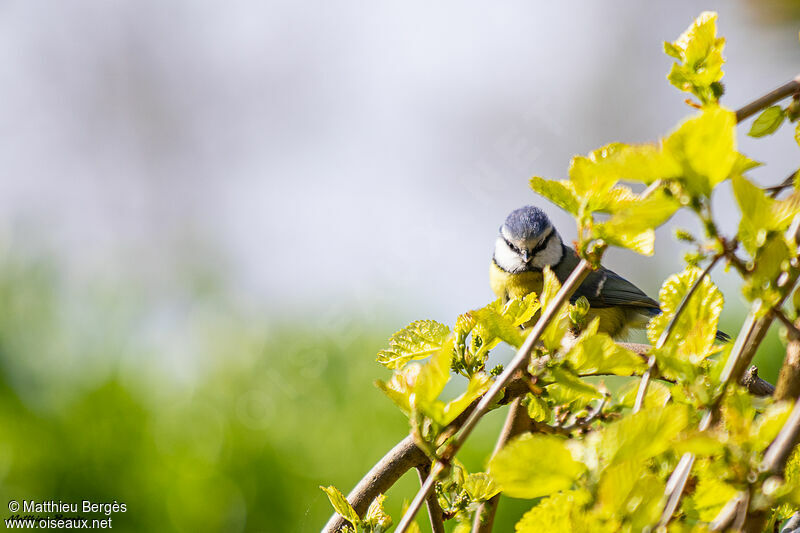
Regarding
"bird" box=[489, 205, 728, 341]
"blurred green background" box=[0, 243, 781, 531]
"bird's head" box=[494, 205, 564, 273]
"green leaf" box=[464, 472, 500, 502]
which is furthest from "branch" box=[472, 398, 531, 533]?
"bird's head" box=[494, 205, 564, 273]

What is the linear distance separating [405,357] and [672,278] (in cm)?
17

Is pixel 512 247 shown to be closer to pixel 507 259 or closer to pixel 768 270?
pixel 507 259

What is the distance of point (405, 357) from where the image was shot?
1.58 ft

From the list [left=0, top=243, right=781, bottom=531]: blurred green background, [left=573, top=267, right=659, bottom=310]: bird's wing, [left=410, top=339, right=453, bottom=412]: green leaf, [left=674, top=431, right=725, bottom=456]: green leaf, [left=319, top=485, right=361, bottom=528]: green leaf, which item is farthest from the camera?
[left=573, top=267, right=659, bottom=310]: bird's wing

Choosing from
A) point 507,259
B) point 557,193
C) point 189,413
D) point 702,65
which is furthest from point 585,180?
point 507,259

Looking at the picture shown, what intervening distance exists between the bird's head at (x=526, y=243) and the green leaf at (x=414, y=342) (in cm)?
144

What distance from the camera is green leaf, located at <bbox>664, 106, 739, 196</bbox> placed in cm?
31

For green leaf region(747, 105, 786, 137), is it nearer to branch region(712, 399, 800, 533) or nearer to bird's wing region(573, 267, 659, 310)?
branch region(712, 399, 800, 533)

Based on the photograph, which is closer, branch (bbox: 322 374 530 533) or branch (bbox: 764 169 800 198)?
branch (bbox: 764 169 800 198)

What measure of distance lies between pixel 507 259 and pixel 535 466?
64.9 inches

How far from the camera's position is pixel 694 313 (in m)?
0.43

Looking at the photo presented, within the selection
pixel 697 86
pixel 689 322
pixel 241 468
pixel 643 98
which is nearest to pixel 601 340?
pixel 689 322

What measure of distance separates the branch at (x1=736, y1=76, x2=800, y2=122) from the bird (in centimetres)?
136

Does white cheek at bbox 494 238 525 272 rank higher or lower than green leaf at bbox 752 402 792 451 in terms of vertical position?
lower
